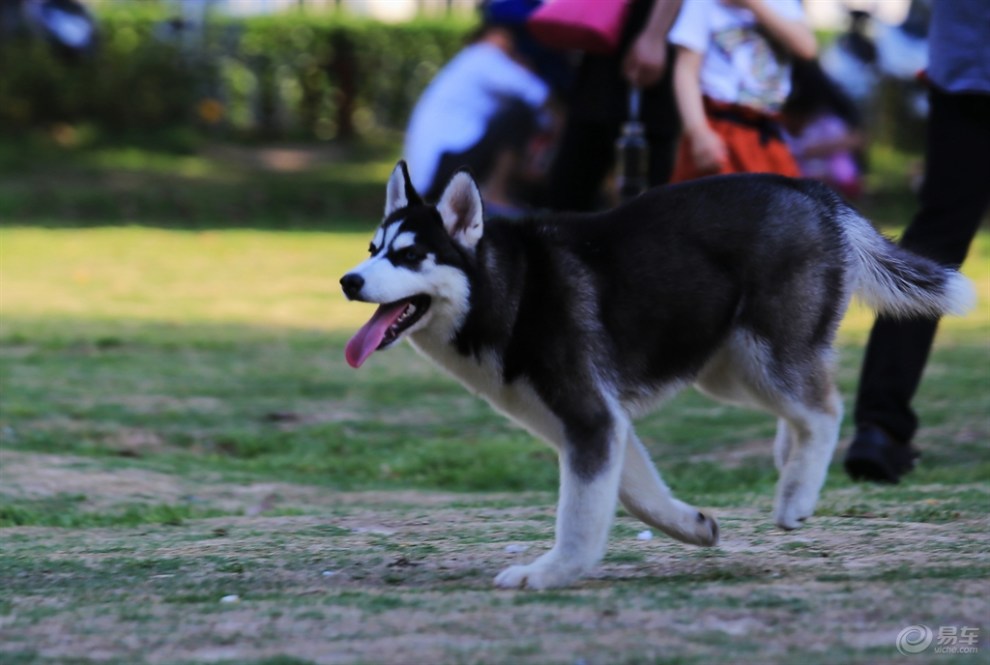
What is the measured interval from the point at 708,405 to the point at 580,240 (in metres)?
4.18

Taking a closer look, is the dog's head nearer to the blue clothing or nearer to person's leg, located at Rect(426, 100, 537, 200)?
the blue clothing

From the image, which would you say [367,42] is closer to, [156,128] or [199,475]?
[156,128]

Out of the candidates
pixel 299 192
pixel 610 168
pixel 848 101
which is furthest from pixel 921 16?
pixel 610 168

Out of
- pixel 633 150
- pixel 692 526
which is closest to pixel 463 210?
pixel 692 526

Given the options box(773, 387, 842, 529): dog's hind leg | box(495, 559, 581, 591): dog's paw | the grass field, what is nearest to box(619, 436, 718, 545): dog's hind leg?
the grass field

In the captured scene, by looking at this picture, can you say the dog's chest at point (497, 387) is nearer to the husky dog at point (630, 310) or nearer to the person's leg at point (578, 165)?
the husky dog at point (630, 310)

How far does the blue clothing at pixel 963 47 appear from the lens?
6.27 meters

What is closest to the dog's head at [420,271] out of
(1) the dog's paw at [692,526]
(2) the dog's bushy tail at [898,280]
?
(1) the dog's paw at [692,526]

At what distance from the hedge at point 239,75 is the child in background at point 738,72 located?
17584 mm

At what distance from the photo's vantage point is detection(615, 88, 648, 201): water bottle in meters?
7.41

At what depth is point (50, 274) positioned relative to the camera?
45.3ft

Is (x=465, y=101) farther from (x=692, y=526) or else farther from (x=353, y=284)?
(x=353, y=284)

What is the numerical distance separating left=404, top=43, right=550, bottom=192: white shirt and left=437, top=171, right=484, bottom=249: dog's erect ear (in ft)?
27.9

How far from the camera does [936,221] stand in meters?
6.45
